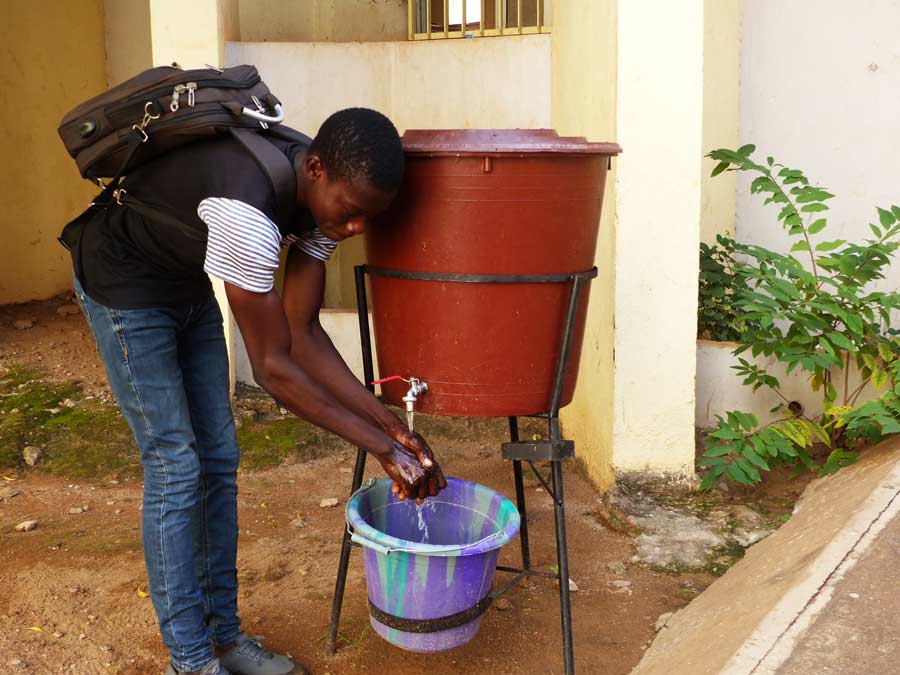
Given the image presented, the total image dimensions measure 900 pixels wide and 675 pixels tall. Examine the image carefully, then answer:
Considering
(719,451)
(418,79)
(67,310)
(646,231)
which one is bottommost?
(719,451)

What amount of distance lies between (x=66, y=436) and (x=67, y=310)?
1705mm

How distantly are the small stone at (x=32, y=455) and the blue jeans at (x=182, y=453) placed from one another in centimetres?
206

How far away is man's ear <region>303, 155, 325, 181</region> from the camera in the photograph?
90.0 inches

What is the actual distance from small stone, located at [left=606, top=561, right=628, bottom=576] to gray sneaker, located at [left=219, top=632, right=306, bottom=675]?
1211mm

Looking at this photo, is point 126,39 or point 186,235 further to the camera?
point 126,39

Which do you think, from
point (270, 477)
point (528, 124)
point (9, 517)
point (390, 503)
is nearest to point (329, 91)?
point (528, 124)

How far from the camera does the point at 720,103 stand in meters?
4.46

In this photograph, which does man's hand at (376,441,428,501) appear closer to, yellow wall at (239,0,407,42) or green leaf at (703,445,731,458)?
green leaf at (703,445,731,458)

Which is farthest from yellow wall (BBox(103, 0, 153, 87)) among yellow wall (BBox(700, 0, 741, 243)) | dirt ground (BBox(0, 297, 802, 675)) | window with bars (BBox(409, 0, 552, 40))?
yellow wall (BBox(700, 0, 741, 243))

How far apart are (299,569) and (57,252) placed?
369cm

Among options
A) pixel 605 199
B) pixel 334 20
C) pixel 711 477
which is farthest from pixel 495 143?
pixel 334 20

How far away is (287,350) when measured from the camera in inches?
91.4

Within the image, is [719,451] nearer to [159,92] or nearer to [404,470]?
[404,470]

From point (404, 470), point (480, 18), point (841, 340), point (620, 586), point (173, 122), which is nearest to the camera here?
point (173, 122)
